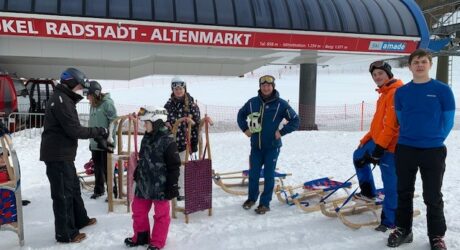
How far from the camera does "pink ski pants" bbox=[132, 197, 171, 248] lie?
3859 millimetres

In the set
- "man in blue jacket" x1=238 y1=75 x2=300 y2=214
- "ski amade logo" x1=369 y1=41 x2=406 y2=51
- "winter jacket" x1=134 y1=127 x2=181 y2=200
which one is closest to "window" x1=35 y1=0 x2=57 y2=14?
"man in blue jacket" x1=238 y1=75 x2=300 y2=214

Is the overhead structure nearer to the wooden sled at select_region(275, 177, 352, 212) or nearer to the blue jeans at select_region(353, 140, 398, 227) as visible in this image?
the wooden sled at select_region(275, 177, 352, 212)

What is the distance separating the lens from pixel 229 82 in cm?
3759

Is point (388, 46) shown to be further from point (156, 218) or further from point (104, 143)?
point (156, 218)

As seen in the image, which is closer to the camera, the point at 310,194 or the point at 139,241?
the point at 139,241

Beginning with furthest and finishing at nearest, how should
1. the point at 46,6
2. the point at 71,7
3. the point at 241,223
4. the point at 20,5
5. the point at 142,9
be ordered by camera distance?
the point at 142,9 → the point at 71,7 → the point at 46,6 → the point at 20,5 → the point at 241,223

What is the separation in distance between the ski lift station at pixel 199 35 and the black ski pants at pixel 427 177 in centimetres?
903

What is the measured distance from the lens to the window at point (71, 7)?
10.7 meters

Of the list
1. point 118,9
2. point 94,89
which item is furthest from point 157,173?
point 118,9

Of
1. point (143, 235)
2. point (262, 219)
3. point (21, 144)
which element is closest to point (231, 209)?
point (262, 219)

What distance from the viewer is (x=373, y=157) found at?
13.2 ft

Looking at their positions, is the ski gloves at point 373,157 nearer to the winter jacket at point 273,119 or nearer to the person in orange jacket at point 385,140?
the person in orange jacket at point 385,140

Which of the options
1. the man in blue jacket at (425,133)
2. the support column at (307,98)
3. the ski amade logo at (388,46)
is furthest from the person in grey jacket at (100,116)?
the ski amade logo at (388,46)

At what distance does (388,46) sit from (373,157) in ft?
35.5
